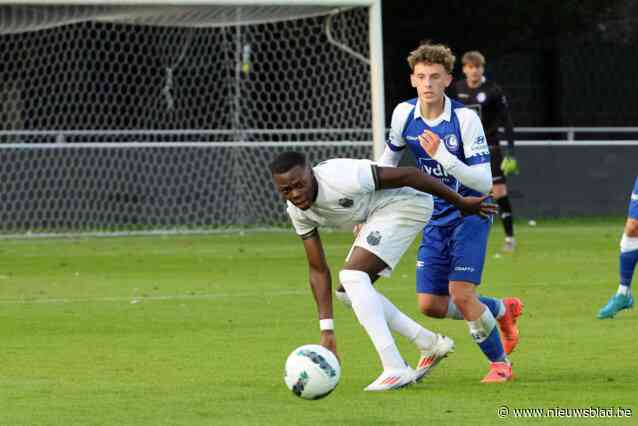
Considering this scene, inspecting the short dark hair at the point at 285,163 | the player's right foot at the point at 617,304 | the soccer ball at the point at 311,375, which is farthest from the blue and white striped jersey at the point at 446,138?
the player's right foot at the point at 617,304

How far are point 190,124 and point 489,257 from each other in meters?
8.07

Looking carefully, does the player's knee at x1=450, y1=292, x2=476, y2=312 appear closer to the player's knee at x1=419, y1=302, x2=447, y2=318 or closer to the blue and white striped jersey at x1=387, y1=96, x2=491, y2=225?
the player's knee at x1=419, y1=302, x2=447, y2=318

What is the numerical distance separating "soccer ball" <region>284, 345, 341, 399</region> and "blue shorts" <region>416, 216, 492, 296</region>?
130cm

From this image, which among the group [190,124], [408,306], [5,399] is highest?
[5,399]

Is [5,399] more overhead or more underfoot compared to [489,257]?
more overhead

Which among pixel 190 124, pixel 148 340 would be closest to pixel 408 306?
pixel 148 340

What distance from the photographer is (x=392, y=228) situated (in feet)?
25.4

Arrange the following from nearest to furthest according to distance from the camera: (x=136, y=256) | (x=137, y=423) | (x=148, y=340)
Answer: (x=137, y=423) < (x=148, y=340) < (x=136, y=256)

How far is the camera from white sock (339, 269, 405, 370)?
7.59 meters

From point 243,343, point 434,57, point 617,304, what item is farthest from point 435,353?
point 617,304

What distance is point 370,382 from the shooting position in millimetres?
8000

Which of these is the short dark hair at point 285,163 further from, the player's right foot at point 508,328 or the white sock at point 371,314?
the player's right foot at point 508,328

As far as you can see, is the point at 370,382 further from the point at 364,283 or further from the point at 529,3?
the point at 529,3

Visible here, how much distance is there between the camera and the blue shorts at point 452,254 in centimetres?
801
